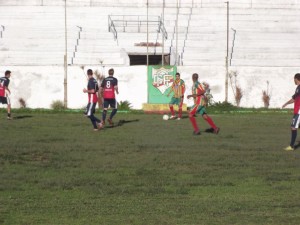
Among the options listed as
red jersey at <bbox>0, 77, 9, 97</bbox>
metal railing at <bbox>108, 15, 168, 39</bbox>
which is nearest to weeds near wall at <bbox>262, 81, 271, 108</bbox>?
metal railing at <bbox>108, 15, 168, 39</bbox>

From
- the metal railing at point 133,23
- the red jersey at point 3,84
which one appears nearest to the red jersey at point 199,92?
the red jersey at point 3,84

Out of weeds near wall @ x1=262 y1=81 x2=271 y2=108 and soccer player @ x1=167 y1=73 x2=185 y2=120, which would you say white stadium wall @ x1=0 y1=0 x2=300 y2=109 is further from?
soccer player @ x1=167 y1=73 x2=185 y2=120

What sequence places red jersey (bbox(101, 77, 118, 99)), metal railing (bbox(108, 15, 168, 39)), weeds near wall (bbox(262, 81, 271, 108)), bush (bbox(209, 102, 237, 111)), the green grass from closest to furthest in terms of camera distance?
the green grass < red jersey (bbox(101, 77, 118, 99)) < bush (bbox(209, 102, 237, 111)) < weeds near wall (bbox(262, 81, 271, 108)) < metal railing (bbox(108, 15, 168, 39))

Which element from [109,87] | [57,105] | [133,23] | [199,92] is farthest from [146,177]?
[133,23]

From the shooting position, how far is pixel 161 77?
36406 mm

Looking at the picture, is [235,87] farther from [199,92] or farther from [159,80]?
[199,92]

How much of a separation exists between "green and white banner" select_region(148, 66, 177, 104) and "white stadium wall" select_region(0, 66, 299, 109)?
0.49m

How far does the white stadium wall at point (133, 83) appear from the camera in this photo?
36625 millimetres

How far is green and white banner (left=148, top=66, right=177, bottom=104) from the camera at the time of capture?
119 feet

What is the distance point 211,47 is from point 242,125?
16363 millimetres

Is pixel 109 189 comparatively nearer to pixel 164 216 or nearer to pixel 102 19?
pixel 164 216

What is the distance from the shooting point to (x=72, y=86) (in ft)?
121

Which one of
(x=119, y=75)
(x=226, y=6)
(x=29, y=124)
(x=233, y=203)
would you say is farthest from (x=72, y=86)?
(x=233, y=203)

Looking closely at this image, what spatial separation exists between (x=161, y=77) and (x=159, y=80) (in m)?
0.18
